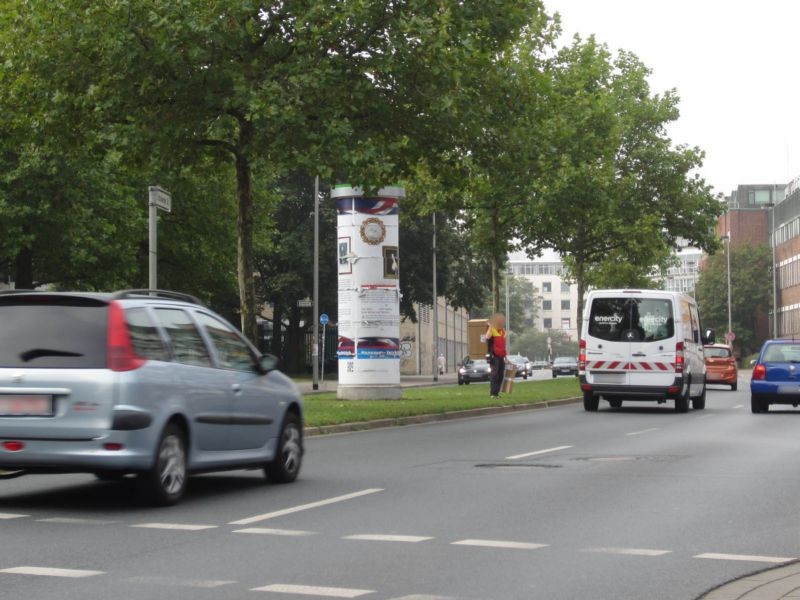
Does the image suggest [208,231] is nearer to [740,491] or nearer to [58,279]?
[58,279]

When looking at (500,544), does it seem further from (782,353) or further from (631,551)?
(782,353)

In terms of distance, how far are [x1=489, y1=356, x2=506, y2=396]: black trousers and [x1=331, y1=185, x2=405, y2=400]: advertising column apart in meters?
2.88

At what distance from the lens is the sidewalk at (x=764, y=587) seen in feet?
23.3

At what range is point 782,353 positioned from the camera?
30188mm

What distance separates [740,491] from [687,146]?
159ft

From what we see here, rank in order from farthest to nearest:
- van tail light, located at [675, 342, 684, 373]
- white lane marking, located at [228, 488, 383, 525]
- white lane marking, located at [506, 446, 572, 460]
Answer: van tail light, located at [675, 342, 684, 373]
white lane marking, located at [506, 446, 572, 460]
white lane marking, located at [228, 488, 383, 525]

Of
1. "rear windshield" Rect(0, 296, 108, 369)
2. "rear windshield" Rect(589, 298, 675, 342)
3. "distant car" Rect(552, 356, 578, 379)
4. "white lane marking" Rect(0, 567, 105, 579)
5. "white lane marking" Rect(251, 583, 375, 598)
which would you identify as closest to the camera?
"white lane marking" Rect(251, 583, 375, 598)

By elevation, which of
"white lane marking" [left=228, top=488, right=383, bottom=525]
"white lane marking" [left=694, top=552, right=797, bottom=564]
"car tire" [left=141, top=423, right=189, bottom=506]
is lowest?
"white lane marking" [left=694, top=552, right=797, bottom=564]

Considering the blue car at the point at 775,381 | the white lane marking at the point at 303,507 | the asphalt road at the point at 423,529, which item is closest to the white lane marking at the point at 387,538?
the asphalt road at the point at 423,529

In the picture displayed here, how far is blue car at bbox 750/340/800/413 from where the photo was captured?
2936 centimetres

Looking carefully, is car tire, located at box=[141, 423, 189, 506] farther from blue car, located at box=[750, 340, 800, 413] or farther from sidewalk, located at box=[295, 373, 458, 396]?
sidewalk, located at box=[295, 373, 458, 396]

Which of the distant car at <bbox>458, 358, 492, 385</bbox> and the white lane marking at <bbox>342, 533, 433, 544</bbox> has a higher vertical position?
the distant car at <bbox>458, 358, 492, 385</bbox>

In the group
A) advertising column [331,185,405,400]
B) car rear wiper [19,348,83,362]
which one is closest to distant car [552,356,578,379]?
advertising column [331,185,405,400]

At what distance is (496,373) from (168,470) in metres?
23.7
